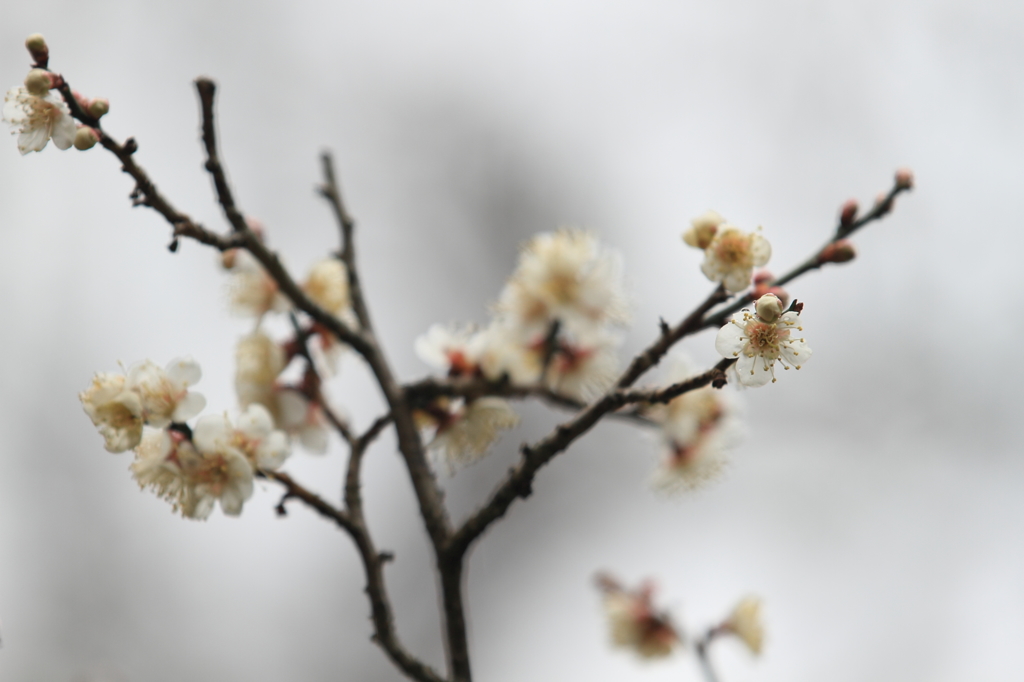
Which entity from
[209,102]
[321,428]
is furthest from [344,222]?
[209,102]

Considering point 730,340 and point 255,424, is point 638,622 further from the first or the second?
point 730,340

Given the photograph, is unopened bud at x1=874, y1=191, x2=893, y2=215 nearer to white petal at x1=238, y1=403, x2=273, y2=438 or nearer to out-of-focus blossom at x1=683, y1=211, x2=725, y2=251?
out-of-focus blossom at x1=683, y1=211, x2=725, y2=251

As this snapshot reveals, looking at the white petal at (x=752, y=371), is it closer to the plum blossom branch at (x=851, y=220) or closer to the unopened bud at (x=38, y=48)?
the plum blossom branch at (x=851, y=220)

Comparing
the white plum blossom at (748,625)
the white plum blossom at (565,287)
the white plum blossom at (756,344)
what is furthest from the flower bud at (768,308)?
the white plum blossom at (748,625)

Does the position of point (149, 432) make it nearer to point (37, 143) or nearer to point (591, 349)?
point (37, 143)

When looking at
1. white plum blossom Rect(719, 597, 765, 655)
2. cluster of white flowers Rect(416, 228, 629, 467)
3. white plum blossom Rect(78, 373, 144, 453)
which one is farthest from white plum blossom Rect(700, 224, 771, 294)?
white plum blossom Rect(719, 597, 765, 655)
